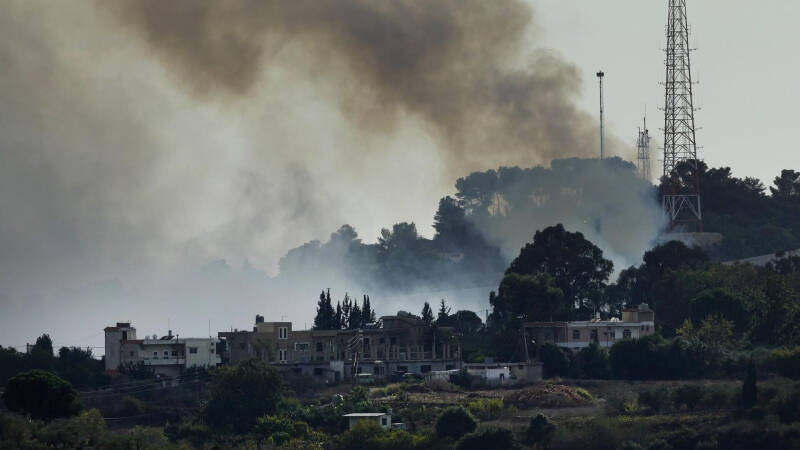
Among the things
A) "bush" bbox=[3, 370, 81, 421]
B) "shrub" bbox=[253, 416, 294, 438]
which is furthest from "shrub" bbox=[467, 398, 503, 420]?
"bush" bbox=[3, 370, 81, 421]

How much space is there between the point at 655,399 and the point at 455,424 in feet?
36.2

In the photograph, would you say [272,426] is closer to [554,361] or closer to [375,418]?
[375,418]

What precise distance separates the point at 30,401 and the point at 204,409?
10.7 metres

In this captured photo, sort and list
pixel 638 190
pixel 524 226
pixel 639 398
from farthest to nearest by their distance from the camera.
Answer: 1. pixel 524 226
2. pixel 638 190
3. pixel 639 398

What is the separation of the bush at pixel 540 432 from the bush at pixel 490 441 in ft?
5.06

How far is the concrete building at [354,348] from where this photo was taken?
4584 inches

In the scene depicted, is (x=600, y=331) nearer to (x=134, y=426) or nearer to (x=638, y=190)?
(x=134, y=426)

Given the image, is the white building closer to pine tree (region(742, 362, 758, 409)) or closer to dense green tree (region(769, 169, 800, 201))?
pine tree (region(742, 362, 758, 409))

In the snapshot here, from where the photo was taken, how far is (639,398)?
9881 cm

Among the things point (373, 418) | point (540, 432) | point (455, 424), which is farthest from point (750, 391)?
point (373, 418)

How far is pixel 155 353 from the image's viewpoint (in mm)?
119562

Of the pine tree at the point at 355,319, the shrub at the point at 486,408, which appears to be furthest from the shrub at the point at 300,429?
the pine tree at the point at 355,319

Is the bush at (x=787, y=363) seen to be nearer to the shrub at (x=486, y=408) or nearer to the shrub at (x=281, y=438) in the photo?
the shrub at (x=486, y=408)

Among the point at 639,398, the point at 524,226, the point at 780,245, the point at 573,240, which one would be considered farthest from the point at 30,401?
the point at 524,226
